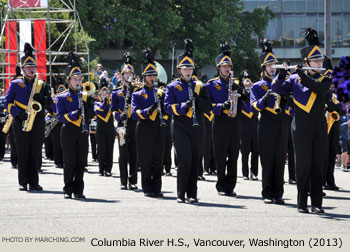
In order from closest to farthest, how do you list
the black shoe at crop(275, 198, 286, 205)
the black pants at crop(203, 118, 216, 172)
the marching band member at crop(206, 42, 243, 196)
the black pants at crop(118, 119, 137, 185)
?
the black shoe at crop(275, 198, 286, 205) → the marching band member at crop(206, 42, 243, 196) → the black pants at crop(118, 119, 137, 185) → the black pants at crop(203, 118, 216, 172)

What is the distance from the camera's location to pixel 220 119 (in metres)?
14.1

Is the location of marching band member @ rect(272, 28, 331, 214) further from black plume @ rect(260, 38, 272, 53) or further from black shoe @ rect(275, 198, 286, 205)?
black plume @ rect(260, 38, 272, 53)

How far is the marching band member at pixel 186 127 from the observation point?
1288 cm

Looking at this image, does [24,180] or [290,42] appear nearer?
[24,180]

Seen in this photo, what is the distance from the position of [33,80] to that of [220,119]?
3.48 metres

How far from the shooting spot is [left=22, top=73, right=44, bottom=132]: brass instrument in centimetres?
1455

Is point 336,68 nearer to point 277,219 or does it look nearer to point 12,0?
point 277,219

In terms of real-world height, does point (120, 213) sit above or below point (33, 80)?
below

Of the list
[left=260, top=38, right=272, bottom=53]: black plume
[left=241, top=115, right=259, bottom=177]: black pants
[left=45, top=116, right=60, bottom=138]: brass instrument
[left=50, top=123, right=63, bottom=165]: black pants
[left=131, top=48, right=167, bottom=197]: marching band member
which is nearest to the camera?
[left=260, top=38, right=272, bottom=53]: black plume

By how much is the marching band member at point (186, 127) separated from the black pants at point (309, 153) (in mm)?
1801

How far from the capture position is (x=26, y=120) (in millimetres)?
14750

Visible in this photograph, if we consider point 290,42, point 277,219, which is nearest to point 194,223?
point 277,219

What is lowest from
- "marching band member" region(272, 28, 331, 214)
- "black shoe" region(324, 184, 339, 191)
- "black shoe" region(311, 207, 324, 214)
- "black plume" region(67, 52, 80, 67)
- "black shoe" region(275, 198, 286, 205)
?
"black shoe" region(324, 184, 339, 191)

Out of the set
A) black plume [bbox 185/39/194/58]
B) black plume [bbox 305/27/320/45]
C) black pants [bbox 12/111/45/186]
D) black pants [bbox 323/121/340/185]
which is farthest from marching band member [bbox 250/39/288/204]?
black pants [bbox 12/111/45/186]
